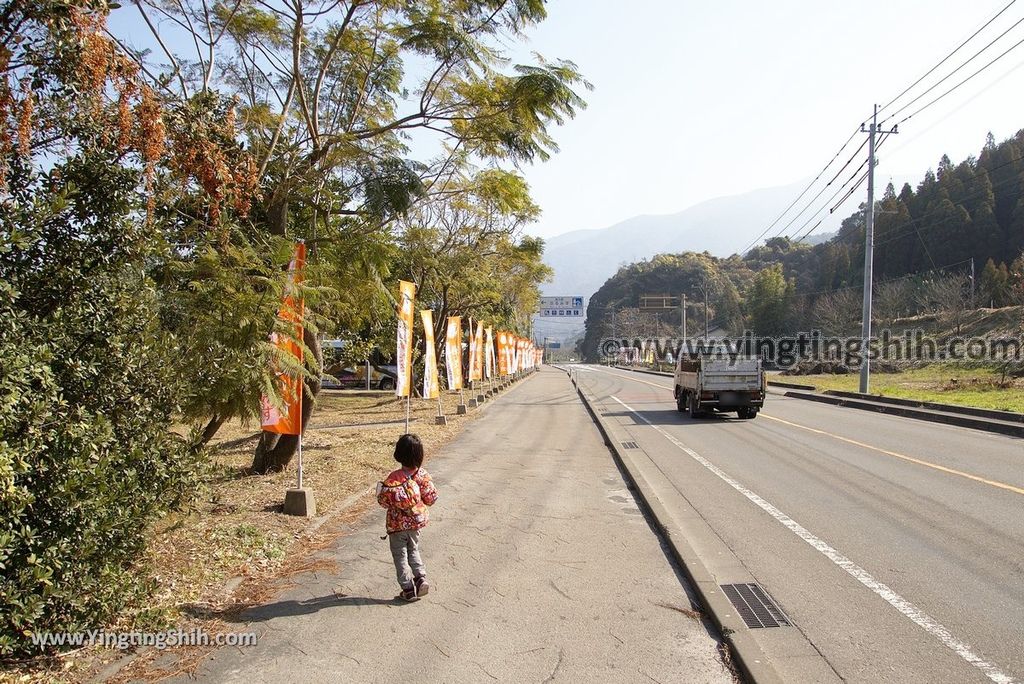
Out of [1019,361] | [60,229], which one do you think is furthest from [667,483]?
[1019,361]

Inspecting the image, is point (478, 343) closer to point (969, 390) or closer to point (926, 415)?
point (926, 415)

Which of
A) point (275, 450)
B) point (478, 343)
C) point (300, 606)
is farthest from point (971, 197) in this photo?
point (300, 606)

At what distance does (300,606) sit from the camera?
15.2 feet

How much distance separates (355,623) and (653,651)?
1879 mm

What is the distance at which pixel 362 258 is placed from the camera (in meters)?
8.75

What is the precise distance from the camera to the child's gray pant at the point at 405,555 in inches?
185

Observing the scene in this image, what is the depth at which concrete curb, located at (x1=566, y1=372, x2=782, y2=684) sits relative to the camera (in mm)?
3619

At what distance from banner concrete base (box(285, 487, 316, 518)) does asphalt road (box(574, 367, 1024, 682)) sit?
4.10 meters

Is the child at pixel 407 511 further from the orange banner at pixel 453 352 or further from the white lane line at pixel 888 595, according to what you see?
the orange banner at pixel 453 352

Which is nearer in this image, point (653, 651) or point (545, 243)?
point (653, 651)

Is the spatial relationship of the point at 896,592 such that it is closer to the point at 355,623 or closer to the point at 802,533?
the point at 802,533

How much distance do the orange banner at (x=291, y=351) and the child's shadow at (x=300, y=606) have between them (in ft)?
7.16

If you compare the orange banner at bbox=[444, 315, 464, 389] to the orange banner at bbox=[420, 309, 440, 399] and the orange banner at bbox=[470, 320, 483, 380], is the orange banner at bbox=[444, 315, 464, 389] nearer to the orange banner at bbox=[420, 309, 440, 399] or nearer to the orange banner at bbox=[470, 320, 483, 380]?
the orange banner at bbox=[420, 309, 440, 399]

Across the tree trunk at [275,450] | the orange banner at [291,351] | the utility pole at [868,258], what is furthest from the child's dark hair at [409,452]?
the utility pole at [868,258]
